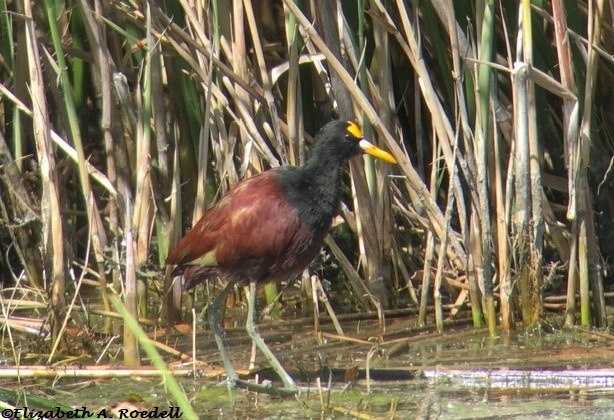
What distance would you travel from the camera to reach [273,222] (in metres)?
4.87

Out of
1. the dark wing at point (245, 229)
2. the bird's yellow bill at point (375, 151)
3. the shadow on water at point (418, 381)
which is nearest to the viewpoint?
the shadow on water at point (418, 381)

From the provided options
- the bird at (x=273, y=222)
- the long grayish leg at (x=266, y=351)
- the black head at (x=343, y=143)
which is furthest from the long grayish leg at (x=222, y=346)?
the black head at (x=343, y=143)

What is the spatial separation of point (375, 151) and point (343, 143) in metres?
0.16

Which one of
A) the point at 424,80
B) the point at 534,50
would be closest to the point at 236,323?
the point at 424,80

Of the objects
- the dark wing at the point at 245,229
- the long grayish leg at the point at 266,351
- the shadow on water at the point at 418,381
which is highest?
the dark wing at the point at 245,229

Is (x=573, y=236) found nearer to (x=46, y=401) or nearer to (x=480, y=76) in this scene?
(x=480, y=76)

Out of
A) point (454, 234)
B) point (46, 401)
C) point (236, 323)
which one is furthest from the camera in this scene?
point (236, 323)

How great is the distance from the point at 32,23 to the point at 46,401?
2.09m

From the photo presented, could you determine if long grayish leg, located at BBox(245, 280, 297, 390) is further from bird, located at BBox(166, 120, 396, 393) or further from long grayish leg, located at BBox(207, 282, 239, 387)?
long grayish leg, located at BBox(207, 282, 239, 387)

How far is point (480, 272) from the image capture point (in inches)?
204

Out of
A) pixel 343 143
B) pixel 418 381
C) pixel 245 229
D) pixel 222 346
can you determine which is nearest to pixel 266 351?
pixel 222 346

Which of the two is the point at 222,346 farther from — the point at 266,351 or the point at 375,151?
the point at 375,151

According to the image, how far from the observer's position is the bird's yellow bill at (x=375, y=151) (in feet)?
16.4

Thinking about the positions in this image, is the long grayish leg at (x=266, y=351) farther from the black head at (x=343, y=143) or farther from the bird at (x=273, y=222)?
the black head at (x=343, y=143)
